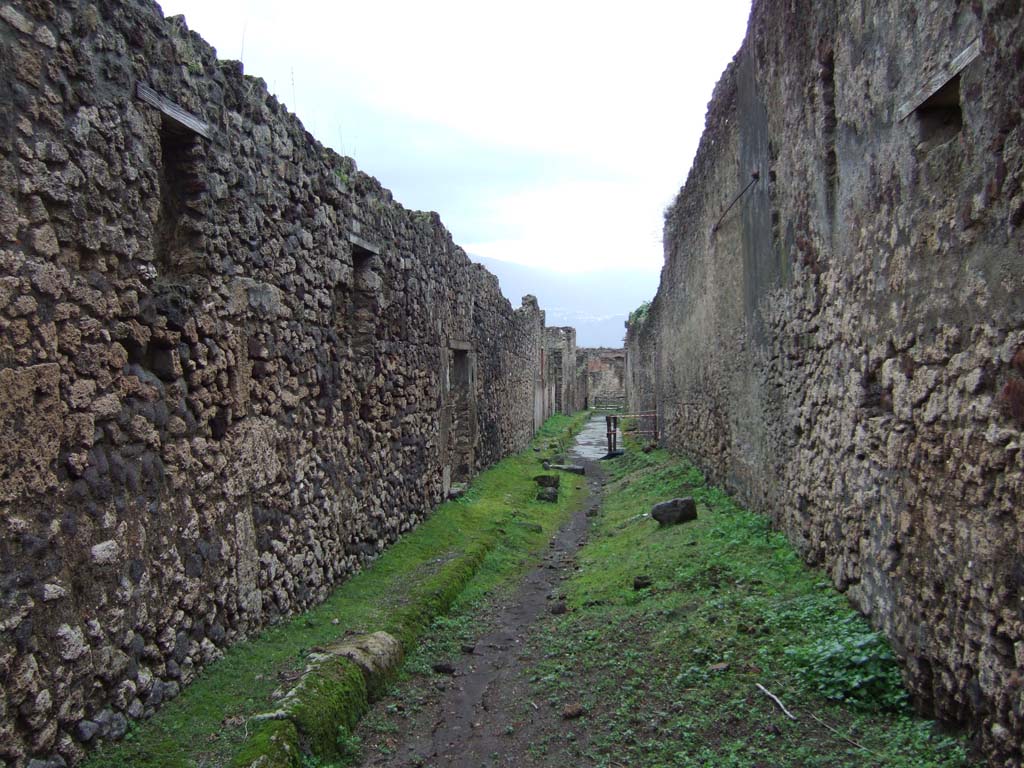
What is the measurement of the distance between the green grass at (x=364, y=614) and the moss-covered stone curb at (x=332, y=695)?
4cm

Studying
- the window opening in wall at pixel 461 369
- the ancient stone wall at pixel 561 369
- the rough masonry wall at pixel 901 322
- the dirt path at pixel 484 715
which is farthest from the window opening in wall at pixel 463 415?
the ancient stone wall at pixel 561 369

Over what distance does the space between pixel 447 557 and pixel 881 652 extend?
4480 mm

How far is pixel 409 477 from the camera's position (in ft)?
29.0

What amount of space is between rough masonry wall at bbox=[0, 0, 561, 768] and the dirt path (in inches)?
47.1

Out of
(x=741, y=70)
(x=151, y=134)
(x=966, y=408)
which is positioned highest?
(x=741, y=70)

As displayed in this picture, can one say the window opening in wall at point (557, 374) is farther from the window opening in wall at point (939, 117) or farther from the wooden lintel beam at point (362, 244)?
the window opening in wall at point (939, 117)

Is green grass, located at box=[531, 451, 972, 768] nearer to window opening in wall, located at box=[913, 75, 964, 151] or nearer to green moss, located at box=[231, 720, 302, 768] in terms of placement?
green moss, located at box=[231, 720, 302, 768]

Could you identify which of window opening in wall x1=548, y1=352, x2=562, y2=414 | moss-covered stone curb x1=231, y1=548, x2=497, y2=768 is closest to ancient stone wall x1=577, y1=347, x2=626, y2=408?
window opening in wall x1=548, y1=352, x2=562, y2=414

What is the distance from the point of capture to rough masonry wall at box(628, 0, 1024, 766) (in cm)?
304

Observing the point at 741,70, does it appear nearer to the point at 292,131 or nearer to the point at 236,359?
the point at 292,131

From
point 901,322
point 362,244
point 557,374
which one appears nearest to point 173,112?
point 362,244

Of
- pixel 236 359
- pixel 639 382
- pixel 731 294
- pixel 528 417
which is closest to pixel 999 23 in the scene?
pixel 236 359

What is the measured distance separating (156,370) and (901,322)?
3836 millimetres

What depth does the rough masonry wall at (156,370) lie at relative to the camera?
319 cm
